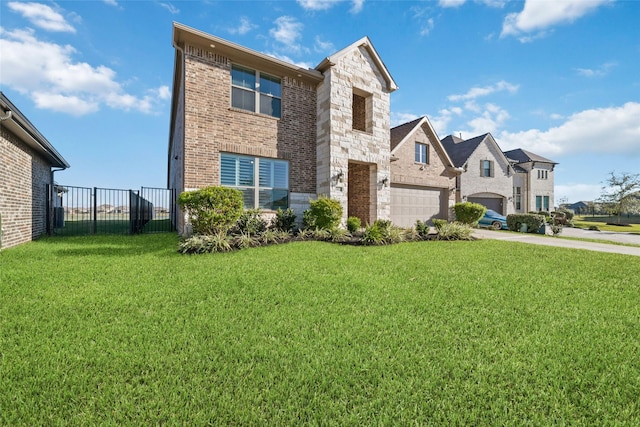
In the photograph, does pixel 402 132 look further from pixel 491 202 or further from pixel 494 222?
pixel 491 202

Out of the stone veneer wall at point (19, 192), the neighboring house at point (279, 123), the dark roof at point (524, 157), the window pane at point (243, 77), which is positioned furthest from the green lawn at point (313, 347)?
the dark roof at point (524, 157)

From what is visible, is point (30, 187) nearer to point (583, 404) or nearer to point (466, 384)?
point (466, 384)

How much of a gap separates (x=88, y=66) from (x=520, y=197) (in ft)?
102

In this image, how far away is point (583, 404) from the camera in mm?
2010

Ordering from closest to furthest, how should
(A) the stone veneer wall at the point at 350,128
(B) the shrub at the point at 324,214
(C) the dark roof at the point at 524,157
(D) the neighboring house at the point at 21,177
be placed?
(D) the neighboring house at the point at 21,177 → (B) the shrub at the point at 324,214 → (A) the stone veneer wall at the point at 350,128 → (C) the dark roof at the point at 524,157

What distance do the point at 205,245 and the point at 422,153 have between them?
14.3 m

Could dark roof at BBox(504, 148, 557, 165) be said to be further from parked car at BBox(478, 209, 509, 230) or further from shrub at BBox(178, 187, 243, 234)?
shrub at BBox(178, 187, 243, 234)

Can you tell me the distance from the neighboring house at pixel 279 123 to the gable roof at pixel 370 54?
4 cm

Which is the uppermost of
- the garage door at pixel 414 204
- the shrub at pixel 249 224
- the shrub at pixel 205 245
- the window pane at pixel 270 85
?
the window pane at pixel 270 85

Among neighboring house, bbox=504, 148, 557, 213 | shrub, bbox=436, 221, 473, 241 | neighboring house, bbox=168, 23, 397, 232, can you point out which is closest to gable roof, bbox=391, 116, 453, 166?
neighboring house, bbox=168, 23, 397, 232

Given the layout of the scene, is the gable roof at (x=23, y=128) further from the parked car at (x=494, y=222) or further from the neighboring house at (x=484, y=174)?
the neighboring house at (x=484, y=174)

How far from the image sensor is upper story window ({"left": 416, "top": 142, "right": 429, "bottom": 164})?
16.5m

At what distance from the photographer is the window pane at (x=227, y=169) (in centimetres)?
933

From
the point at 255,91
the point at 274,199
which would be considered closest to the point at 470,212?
the point at 274,199
